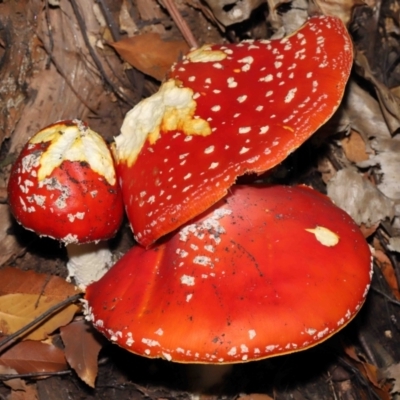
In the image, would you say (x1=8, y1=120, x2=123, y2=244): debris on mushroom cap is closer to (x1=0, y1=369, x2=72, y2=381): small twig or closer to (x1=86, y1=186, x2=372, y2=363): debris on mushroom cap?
(x1=86, y1=186, x2=372, y2=363): debris on mushroom cap

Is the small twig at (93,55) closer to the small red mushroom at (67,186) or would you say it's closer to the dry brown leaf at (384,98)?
the small red mushroom at (67,186)

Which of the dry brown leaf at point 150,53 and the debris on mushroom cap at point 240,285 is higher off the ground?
the dry brown leaf at point 150,53

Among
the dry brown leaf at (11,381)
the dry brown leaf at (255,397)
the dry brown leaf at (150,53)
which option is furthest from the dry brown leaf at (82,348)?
the dry brown leaf at (150,53)

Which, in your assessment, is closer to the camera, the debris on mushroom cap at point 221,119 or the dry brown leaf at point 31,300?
the debris on mushroom cap at point 221,119

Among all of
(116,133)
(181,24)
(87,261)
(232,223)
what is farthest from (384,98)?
(87,261)

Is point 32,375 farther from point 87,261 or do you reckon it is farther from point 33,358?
point 87,261

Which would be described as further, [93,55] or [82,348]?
[93,55]

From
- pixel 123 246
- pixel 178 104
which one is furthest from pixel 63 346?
pixel 178 104
